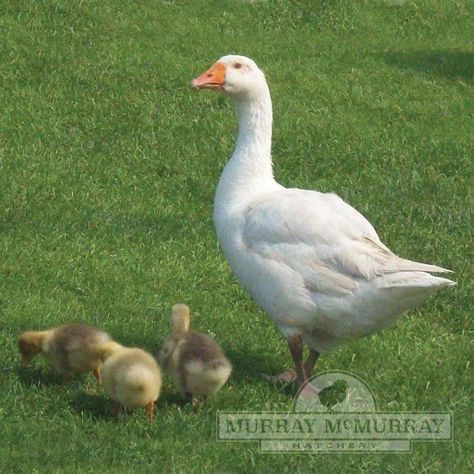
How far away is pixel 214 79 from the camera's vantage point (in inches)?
313

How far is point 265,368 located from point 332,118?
19.6ft

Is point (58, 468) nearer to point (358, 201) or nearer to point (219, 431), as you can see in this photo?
point (219, 431)

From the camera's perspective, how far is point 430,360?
7.80 meters

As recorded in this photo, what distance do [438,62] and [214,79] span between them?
869 centimetres

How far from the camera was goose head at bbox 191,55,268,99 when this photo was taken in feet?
25.9

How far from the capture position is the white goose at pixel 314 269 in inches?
274

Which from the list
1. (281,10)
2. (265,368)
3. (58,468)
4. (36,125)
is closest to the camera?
(58,468)

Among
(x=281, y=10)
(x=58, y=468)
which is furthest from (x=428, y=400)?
(x=281, y=10)

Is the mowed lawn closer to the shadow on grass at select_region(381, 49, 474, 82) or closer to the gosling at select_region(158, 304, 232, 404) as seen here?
the shadow on grass at select_region(381, 49, 474, 82)

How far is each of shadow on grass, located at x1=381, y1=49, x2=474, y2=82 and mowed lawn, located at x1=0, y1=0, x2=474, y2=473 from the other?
5cm

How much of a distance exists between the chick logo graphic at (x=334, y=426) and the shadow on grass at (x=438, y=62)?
29.8 feet

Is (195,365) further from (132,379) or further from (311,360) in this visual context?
(311,360)

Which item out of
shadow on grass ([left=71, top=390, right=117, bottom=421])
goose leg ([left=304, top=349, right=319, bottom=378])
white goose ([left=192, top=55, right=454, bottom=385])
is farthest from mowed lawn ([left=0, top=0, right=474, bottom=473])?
white goose ([left=192, top=55, right=454, bottom=385])

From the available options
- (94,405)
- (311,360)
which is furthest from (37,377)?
(311,360)
